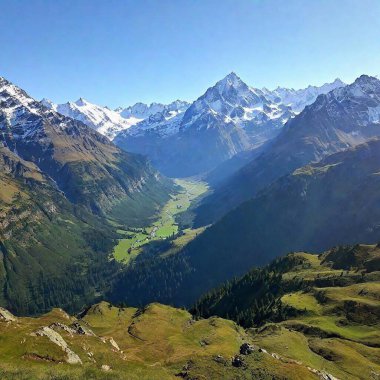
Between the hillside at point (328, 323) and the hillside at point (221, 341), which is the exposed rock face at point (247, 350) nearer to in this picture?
the hillside at point (221, 341)

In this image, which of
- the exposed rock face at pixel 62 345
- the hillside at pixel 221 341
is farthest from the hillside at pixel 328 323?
the exposed rock face at pixel 62 345

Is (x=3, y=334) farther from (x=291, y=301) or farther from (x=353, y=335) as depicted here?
(x=291, y=301)

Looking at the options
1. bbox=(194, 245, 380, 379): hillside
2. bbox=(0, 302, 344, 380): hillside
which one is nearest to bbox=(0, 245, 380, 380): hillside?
bbox=(0, 302, 344, 380): hillside

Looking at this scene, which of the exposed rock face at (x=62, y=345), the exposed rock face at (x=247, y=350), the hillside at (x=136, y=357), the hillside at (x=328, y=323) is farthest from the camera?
the hillside at (x=328, y=323)

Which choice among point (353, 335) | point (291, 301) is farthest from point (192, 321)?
point (353, 335)

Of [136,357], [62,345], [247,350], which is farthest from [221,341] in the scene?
[62,345]

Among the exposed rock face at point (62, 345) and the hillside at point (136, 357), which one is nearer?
the hillside at point (136, 357)

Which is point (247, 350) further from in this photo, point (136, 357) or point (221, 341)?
point (221, 341)

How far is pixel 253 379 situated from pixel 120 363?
26.1 metres

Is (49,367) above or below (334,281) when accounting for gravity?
above

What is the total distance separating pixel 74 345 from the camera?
84.1 metres

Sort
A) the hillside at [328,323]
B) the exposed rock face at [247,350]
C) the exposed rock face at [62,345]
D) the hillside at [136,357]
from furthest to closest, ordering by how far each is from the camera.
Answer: the hillside at [328,323]
the exposed rock face at [247,350]
the exposed rock face at [62,345]
the hillside at [136,357]

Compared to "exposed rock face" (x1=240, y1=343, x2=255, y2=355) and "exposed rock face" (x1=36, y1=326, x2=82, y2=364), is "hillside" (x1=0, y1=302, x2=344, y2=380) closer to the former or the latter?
"exposed rock face" (x1=36, y1=326, x2=82, y2=364)

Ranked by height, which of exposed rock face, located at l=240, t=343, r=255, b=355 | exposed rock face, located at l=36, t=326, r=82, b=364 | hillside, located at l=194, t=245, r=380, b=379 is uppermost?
exposed rock face, located at l=36, t=326, r=82, b=364
